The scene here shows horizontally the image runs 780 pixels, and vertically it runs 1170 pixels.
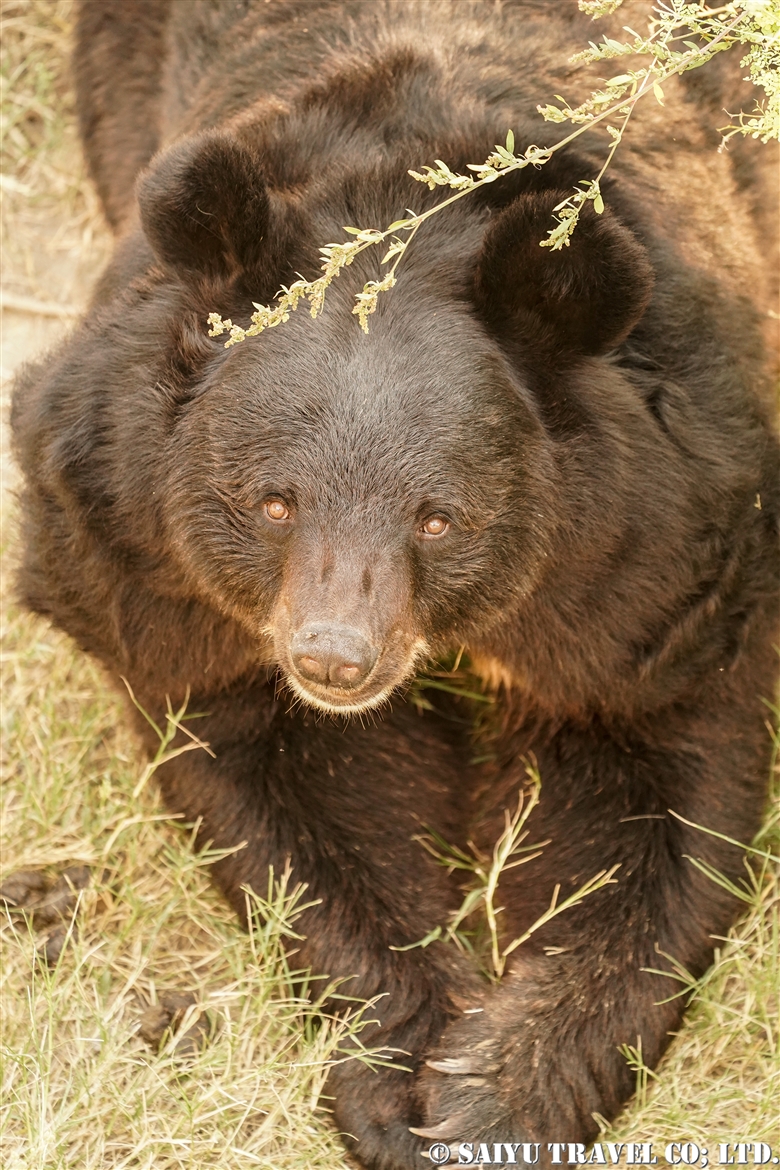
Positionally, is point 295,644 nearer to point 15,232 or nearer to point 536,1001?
point 536,1001

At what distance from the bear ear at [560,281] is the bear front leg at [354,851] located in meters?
1.39

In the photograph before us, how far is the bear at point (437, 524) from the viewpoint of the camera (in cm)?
365

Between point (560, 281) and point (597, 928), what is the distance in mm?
1782

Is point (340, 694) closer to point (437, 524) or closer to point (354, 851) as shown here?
point (437, 524)

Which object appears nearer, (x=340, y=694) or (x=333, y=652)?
(x=333, y=652)

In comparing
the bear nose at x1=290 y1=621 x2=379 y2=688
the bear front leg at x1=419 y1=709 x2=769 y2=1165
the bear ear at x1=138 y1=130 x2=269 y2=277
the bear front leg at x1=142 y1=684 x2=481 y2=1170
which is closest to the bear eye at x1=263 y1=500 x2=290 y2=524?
the bear nose at x1=290 y1=621 x2=379 y2=688

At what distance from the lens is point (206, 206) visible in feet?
12.0

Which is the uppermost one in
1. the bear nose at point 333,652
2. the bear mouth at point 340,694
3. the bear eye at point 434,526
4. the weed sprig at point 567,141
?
the weed sprig at point 567,141

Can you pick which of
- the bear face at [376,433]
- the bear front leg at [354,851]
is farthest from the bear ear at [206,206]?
the bear front leg at [354,851]

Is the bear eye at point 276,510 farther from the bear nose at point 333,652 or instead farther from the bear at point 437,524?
the bear nose at point 333,652

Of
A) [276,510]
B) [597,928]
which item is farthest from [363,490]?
[597,928]

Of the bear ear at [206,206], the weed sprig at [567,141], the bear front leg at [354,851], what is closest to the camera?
the weed sprig at [567,141]

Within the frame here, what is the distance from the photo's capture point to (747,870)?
448 centimetres

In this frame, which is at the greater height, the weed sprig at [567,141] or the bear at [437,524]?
the weed sprig at [567,141]
